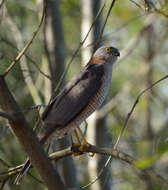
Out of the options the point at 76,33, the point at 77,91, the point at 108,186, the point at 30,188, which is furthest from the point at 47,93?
the point at 76,33

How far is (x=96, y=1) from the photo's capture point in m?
5.98

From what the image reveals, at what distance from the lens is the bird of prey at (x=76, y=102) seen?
414 cm

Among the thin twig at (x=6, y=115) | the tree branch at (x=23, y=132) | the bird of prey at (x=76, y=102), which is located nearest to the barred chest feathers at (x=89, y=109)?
the bird of prey at (x=76, y=102)

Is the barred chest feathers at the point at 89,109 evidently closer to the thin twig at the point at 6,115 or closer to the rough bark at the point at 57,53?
the rough bark at the point at 57,53

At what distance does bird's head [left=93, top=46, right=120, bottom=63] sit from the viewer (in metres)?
5.32

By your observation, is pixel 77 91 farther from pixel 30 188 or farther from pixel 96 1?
pixel 30 188

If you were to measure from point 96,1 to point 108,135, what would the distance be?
6.80ft

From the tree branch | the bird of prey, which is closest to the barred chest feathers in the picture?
the bird of prey

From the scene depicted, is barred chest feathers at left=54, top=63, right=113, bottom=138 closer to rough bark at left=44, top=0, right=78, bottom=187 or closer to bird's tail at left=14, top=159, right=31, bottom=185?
bird's tail at left=14, top=159, right=31, bottom=185

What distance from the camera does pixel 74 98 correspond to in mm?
4531

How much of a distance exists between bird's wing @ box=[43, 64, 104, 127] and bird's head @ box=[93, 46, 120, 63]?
432mm

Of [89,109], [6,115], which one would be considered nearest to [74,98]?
[89,109]

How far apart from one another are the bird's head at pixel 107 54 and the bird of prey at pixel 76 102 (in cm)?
26

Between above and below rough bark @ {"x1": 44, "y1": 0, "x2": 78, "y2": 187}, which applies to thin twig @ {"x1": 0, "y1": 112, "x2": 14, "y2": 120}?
above
